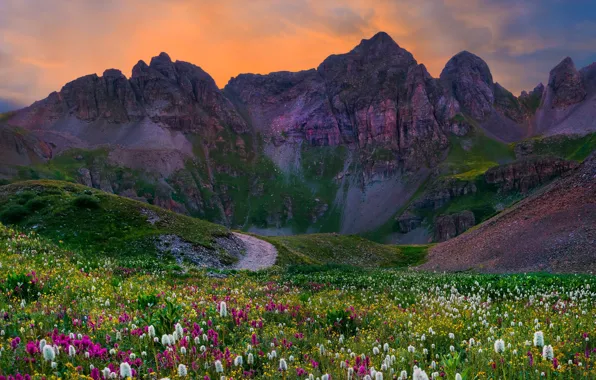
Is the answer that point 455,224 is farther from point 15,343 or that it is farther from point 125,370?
point 125,370

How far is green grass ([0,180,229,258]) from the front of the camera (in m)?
39.2

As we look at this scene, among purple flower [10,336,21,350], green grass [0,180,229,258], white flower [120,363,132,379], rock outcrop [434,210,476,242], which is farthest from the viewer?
rock outcrop [434,210,476,242]

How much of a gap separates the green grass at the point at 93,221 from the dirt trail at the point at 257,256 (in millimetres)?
5271

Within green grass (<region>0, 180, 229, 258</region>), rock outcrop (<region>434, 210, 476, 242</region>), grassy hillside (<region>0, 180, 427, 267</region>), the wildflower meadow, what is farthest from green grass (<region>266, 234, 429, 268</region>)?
rock outcrop (<region>434, 210, 476, 242</region>)

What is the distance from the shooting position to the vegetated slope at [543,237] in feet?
122

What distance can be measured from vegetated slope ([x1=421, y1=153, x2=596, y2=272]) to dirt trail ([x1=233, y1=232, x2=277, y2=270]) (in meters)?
25.7

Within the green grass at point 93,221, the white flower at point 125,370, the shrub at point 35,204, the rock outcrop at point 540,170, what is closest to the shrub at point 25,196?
the green grass at point 93,221

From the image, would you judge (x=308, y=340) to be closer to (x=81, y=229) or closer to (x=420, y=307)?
(x=420, y=307)

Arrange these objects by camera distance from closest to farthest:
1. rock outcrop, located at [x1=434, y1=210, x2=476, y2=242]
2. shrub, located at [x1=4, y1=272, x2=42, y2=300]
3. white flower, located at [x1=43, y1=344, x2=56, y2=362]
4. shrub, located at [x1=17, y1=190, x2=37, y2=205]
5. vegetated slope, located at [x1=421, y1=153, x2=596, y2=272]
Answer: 1. white flower, located at [x1=43, y1=344, x2=56, y2=362]
2. shrub, located at [x1=4, y1=272, x2=42, y2=300]
3. vegetated slope, located at [x1=421, y1=153, x2=596, y2=272]
4. shrub, located at [x1=17, y1=190, x2=37, y2=205]
5. rock outcrop, located at [x1=434, y1=210, x2=476, y2=242]

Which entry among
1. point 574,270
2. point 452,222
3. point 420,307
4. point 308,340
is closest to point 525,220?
point 574,270

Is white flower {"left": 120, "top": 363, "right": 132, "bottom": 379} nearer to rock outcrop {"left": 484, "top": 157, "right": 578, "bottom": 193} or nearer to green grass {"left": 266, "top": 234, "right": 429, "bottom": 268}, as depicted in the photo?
green grass {"left": 266, "top": 234, "right": 429, "bottom": 268}

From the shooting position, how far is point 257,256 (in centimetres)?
5319

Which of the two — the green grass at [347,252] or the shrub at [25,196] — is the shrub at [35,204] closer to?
the shrub at [25,196]

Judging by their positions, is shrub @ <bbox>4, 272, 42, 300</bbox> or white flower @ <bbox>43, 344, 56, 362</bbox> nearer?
white flower @ <bbox>43, 344, 56, 362</bbox>
